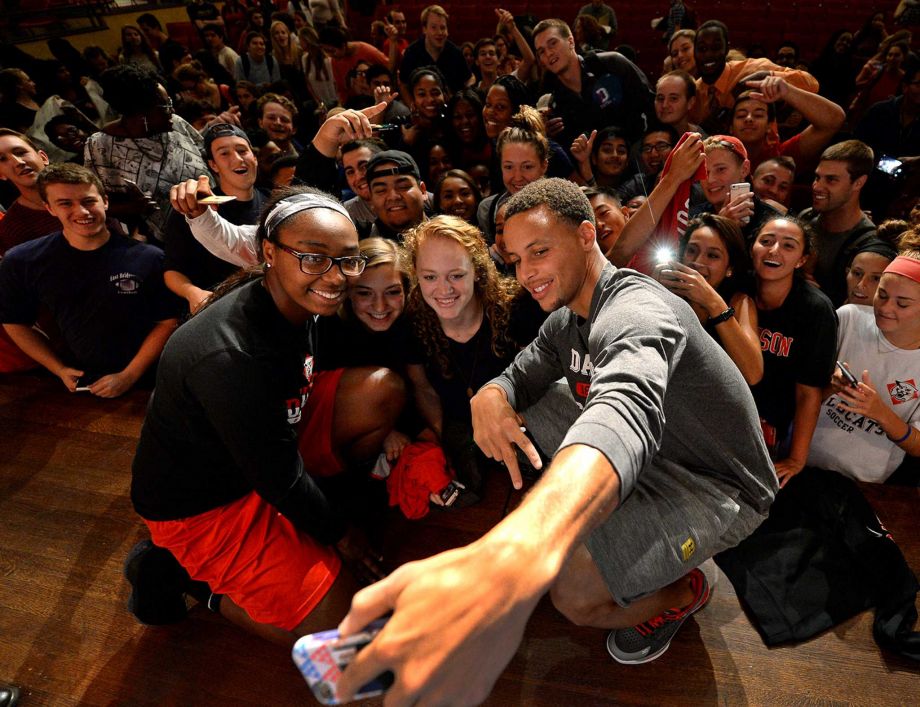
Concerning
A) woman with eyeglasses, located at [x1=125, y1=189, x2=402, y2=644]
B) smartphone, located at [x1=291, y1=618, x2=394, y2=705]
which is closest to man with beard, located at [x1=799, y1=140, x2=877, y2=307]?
woman with eyeglasses, located at [x1=125, y1=189, x2=402, y2=644]

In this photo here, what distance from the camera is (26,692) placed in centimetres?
181

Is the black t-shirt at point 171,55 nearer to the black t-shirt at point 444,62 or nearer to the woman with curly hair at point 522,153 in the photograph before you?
the black t-shirt at point 444,62

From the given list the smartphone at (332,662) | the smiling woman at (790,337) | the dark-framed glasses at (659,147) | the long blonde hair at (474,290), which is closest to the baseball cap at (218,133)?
the long blonde hair at (474,290)

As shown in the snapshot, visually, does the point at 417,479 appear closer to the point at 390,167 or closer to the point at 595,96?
the point at 390,167

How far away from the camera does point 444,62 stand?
5.48m

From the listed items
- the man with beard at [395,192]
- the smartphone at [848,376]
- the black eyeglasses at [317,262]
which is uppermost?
the black eyeglasses at [317,262]

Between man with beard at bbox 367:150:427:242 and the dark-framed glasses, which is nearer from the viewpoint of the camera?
man with beard at bbox 367:150:427:242

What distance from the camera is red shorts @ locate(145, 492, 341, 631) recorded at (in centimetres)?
177

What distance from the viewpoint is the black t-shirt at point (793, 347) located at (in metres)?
2.13

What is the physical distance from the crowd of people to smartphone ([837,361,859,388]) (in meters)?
0.01

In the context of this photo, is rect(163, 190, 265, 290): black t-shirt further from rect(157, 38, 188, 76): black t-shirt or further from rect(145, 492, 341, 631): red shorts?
rect(157, 38, 188, 76): black t-shirt

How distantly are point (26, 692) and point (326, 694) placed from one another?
6.49 ft

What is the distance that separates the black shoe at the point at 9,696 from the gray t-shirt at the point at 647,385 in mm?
1996

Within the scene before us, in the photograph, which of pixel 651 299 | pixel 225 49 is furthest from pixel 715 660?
pixel 225 49
